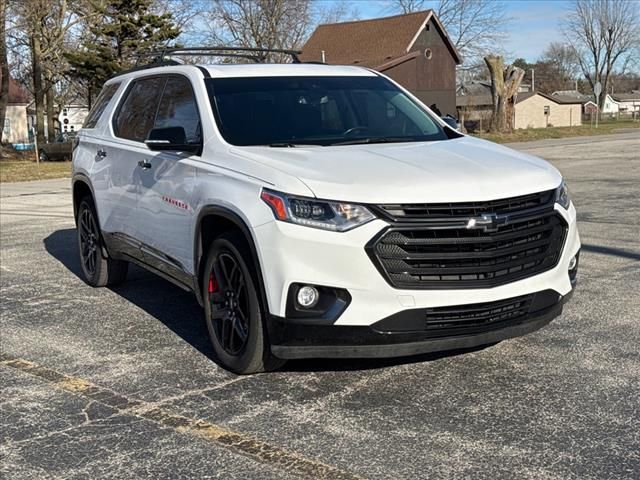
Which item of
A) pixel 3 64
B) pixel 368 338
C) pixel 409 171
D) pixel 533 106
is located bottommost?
pixel 368 338

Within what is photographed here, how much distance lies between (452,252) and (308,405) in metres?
1.12

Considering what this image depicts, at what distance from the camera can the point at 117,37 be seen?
33.2 metres

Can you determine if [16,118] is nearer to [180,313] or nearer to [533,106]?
[533,106]

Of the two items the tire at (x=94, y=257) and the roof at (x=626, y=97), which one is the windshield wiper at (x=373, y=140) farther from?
the roof at (x=626, y=97)

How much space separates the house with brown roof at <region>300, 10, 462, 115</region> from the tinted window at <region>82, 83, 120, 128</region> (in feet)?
130

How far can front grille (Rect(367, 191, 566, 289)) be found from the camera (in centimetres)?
385

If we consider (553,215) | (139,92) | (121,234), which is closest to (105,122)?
(139,92)

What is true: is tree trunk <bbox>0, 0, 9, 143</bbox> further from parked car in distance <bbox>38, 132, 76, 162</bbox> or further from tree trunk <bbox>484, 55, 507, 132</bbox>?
tree trunk <bbox>484, 55, 507, 132</bbox>

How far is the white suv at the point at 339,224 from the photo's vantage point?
12.7 feet

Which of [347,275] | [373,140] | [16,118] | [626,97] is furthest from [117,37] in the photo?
[626,97]

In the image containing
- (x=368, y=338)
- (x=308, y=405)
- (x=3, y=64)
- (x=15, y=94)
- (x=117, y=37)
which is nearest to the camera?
(x=368, y=338)

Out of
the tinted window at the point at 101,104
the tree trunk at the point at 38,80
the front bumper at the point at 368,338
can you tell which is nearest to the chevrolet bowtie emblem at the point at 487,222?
the front bumper at the point at 368,338

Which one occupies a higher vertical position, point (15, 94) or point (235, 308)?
point (15, 94)

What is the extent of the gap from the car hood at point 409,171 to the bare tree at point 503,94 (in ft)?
131
